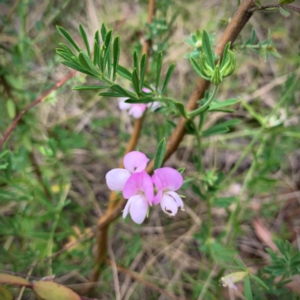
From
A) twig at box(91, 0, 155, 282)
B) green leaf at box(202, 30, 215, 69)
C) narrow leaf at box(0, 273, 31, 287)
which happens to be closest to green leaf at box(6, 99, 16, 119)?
twig at box(91, 0, 155, 282)

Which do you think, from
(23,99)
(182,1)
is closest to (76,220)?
(23,99)

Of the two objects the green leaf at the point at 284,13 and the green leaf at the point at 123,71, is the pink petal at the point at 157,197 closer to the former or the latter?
the green leaf at the point at 123,71

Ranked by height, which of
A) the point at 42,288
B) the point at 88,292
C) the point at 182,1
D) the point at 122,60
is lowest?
the point at 88,292

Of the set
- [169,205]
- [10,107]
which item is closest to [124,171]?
[169,205]

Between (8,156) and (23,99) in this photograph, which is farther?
(23,99)

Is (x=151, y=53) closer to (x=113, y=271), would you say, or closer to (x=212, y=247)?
(x=212, y=247)

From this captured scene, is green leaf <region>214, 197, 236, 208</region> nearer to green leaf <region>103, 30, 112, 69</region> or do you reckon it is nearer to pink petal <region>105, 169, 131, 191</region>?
pink petal <region>105, 169, 131, 191</region>
